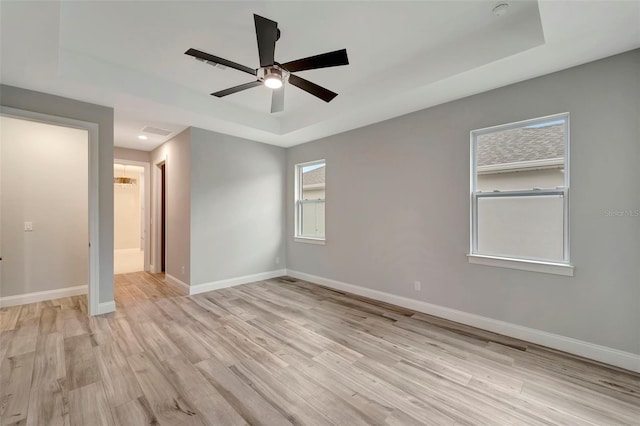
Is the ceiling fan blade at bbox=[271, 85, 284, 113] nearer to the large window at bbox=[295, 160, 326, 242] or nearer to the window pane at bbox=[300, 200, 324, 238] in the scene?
the large window at bbox=[295, 160, 326, 242]

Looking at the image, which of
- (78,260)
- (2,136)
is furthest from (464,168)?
(2,136)

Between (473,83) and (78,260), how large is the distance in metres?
6.23

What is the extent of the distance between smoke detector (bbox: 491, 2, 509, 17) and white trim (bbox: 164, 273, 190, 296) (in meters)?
5.14

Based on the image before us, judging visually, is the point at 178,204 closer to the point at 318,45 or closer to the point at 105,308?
the point at 105,308

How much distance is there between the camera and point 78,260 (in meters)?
4.48

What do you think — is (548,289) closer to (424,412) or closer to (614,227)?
(614,227)

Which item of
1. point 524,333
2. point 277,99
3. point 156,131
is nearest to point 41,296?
point 156,131

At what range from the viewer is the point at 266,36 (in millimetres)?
1970

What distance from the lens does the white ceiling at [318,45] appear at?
220 cm

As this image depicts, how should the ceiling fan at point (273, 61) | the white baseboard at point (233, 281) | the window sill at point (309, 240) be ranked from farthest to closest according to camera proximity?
the window sill at point (309, 240)
the white baseboard at point (233, 281)
the ceiling fan at point (273, 61)

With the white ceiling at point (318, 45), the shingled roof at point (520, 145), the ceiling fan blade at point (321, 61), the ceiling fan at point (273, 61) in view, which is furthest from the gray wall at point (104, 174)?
the shingled roof at point (520, 145)

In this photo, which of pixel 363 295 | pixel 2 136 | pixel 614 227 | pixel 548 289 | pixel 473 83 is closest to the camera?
pixel 614 227

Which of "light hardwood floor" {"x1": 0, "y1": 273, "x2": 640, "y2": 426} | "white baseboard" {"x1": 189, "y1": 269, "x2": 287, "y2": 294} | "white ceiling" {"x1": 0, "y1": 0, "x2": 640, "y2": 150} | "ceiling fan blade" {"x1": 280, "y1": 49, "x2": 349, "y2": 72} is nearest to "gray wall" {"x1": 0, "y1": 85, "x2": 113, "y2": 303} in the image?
"white ceiling" {"x1": 0, "y1": 0, "x2": 640, "y2": 150}

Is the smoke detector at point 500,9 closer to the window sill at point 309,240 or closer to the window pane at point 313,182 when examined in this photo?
the window pane at point 313,182
